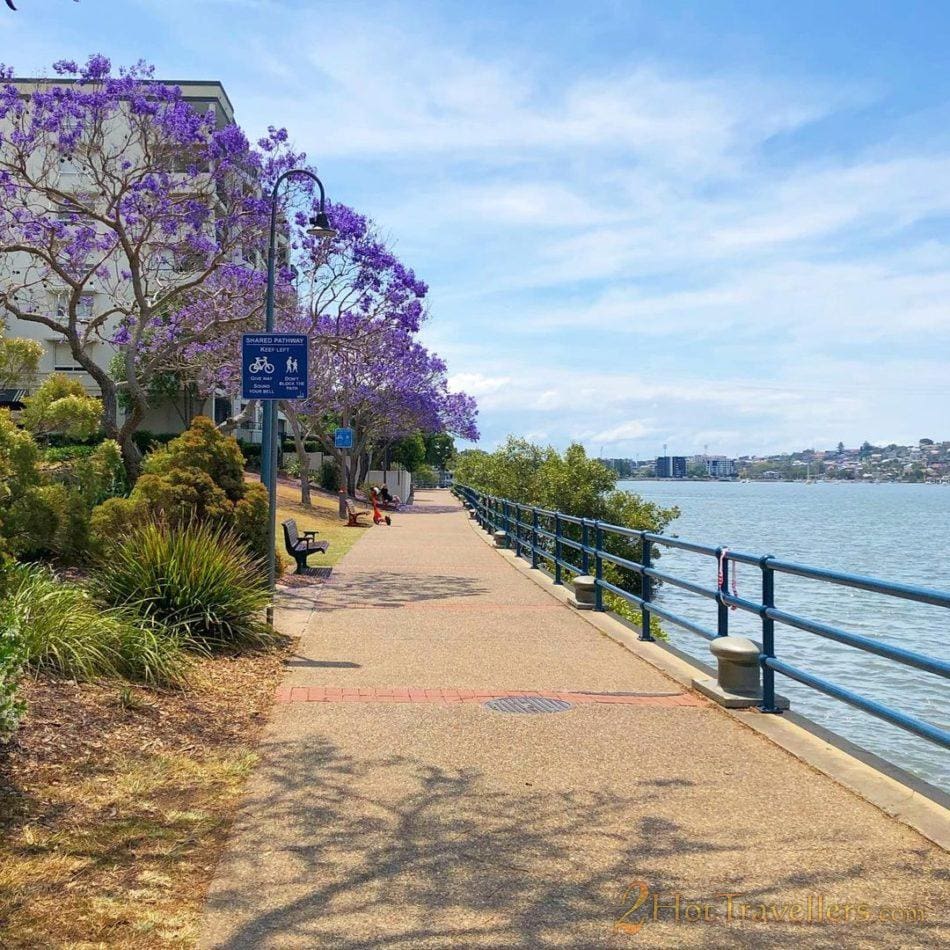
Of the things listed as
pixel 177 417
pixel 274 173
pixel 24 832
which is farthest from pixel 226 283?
pixel 177 417

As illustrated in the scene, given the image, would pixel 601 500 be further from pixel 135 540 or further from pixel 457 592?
pixel 135 540

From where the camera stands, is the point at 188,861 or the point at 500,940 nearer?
the point at 500,940

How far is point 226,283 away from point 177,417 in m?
38.7

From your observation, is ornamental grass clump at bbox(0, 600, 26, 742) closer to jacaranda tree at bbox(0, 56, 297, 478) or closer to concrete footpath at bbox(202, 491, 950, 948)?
concrete footpath at bbox(202, 491, 950, 948)

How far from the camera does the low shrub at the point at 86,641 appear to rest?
6.75 meters

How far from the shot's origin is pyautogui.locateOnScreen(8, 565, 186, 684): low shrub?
6.75 metres

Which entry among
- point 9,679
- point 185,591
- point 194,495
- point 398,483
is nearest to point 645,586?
point 185,591

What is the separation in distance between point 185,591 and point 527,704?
335cm

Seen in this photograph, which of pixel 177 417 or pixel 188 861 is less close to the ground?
pixel 177 417

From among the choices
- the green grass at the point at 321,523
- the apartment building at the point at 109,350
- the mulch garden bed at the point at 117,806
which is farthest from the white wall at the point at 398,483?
the mulch garden bed at the point at 117,806

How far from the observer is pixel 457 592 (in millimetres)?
14469

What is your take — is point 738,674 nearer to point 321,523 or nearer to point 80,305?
point 321,523

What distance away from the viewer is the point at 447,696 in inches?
293

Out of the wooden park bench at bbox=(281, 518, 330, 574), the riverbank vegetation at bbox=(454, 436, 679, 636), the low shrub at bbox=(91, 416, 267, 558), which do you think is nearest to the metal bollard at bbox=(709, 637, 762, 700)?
the low shrub at bbox=(91, 416, 267, 558)
